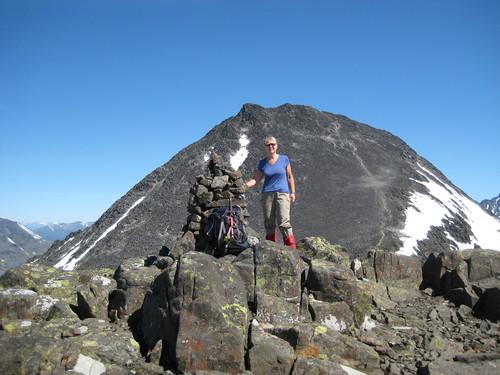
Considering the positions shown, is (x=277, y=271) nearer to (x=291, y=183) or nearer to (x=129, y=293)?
(x=291, y=183)

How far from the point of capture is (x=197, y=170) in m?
88.6

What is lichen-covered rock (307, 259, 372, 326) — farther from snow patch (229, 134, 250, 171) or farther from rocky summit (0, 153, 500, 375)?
snow patch (229, 134, 250, 171)

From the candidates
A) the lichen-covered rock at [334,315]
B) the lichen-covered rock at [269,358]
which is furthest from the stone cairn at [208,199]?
the lichen-covered rock at [269,358]

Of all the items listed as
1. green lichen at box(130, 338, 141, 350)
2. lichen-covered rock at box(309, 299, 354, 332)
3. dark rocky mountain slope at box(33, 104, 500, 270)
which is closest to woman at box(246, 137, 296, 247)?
lichen-covered rock at box(309, 299, 354, 332)

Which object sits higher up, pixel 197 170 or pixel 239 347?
pixel 197 170

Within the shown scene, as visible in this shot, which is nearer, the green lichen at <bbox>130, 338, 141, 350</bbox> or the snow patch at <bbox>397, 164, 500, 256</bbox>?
the green lichen at <bbox>130, 338, 141, 350</bbox>

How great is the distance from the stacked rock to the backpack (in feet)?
4.53

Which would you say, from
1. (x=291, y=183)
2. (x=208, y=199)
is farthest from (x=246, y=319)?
(x=208, y=199)

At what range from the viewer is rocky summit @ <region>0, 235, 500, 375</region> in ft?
22.2

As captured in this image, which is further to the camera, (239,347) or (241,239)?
(241,239)

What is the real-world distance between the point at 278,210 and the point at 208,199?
2.98 m

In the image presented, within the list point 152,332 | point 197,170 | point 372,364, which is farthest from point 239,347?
point 197,170

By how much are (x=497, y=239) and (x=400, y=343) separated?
80.1 meters

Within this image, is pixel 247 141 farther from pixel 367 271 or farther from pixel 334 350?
pixel 334 350
